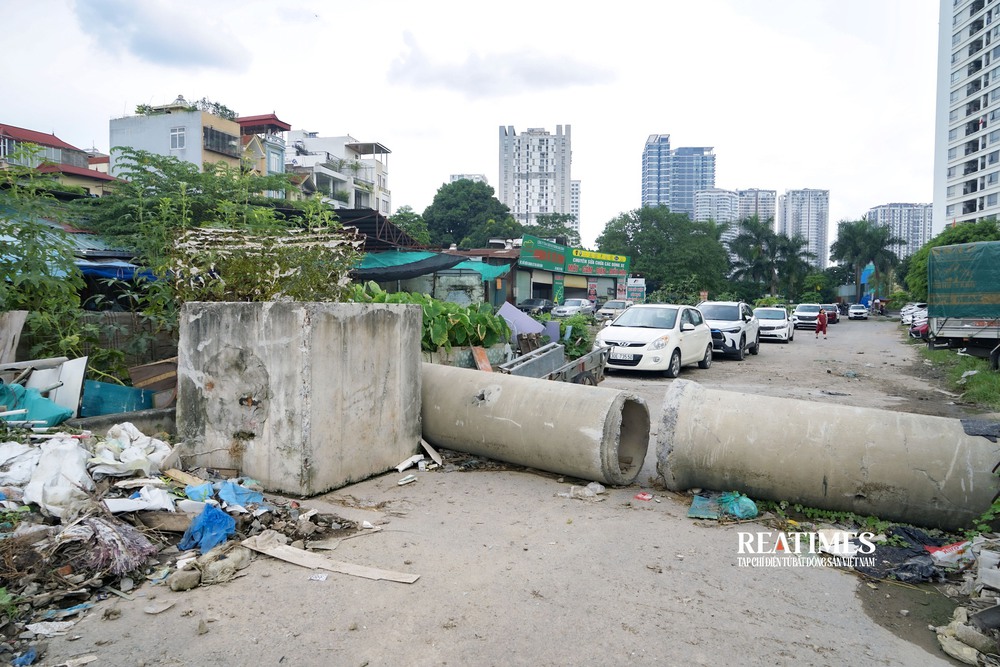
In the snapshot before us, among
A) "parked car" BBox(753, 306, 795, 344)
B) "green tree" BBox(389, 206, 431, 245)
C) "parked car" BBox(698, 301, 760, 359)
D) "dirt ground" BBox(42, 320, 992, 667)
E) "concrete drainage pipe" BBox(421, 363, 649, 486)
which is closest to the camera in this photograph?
"dirt ground" BBox(42, 320, 992, 667)

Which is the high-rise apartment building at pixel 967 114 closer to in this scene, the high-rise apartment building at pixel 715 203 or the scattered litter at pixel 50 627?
the high-rise apartment building at pixel 715 203

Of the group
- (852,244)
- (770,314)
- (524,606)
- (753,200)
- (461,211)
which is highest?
(753,200)

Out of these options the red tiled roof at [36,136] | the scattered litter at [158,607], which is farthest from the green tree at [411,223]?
the scattered litter at [158,607]

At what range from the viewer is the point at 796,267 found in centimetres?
6625

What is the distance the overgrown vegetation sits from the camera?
783 cm

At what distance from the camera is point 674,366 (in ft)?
42.8

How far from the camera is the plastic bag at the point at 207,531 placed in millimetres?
3941

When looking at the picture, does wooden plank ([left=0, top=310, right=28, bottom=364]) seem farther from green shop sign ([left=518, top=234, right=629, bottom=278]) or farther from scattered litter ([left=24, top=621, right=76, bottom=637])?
green shop sign ([left=518, top=234, right=629, bottom=278])

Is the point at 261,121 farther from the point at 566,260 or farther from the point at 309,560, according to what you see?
the point at 309,560

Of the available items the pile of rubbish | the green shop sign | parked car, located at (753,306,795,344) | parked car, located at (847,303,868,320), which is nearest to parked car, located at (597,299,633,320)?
the green shop sign

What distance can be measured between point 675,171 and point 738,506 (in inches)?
4576

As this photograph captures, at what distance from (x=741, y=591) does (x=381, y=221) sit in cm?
1621

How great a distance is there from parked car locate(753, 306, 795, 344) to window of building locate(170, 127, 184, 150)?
110 ft

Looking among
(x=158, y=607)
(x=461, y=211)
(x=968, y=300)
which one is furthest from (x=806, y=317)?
(x=158, y=607)
